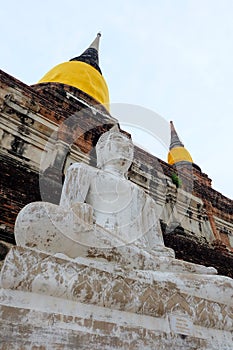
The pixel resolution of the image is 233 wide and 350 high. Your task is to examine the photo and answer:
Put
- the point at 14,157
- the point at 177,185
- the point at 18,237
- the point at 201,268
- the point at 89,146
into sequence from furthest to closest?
the point at 177,185, the point at 89,146, the point at 14,157, the point at 201,268, the point at 18,237

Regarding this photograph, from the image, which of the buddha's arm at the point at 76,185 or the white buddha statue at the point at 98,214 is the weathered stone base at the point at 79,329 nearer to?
the white buddha statue at the point at 98,214

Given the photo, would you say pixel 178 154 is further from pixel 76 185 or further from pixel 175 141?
pixel 76 185

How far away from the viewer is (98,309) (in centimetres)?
155

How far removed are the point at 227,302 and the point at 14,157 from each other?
166 inches

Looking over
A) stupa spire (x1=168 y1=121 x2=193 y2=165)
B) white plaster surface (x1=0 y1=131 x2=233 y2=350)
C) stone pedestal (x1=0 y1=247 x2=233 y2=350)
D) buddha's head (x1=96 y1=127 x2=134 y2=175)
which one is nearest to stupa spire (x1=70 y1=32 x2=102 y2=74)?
stupa spire (x1=168 y1=121 x2=193 y2=165)

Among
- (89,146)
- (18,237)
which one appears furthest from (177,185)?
(18,237)

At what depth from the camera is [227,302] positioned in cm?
195

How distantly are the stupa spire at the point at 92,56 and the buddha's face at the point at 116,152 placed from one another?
998 centimetres

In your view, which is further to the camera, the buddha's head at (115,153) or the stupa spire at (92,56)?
the stupa spire at (92,56)

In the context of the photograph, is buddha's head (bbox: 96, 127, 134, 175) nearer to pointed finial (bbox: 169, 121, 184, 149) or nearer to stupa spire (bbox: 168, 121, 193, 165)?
stupa spire (bbox: 168, 121, 193, 165)

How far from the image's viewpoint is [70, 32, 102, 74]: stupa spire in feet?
41.7

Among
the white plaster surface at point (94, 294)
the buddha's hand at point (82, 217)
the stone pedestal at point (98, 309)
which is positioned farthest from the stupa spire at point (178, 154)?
the stone pedestal at point (98, 309)

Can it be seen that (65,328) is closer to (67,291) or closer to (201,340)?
(67,291)

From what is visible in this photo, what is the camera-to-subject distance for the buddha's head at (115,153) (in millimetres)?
3209
